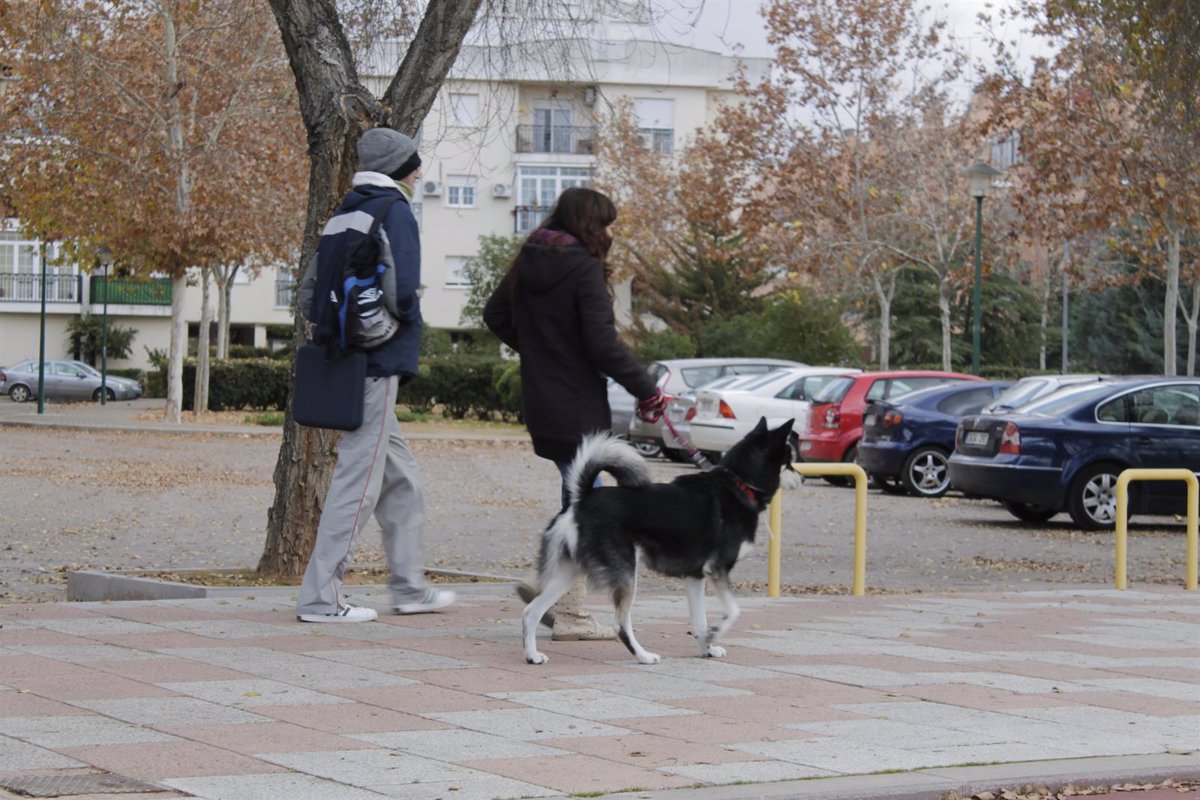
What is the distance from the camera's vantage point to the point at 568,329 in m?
7.79

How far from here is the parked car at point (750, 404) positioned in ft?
83.4

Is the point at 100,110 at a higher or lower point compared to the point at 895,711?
higher

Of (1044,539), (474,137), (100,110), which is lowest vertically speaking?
(1044,539)

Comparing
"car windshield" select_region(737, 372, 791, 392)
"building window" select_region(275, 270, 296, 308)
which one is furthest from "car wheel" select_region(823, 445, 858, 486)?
"building window" select_region(275, 270, 296, 308)

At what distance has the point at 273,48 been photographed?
36188 mm

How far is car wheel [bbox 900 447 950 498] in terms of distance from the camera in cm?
2219

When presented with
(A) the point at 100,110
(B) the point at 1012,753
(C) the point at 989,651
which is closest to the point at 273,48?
(A) the point at 100,110

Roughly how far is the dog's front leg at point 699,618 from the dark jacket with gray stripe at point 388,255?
1.73 m

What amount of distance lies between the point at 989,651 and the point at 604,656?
2.04 metres

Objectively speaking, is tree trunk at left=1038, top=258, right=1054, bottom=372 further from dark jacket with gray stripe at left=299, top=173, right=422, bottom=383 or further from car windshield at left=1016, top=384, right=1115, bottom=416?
dark jacket with gray stripe at left=299, top=173, right=422, bottom=383

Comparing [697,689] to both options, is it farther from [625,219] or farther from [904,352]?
[904,352]

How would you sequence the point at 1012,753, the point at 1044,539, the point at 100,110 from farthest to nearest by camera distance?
the point at 100,110 < the point at 1044,539 < the point at 1012,753

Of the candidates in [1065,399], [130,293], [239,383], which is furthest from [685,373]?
[130,293]

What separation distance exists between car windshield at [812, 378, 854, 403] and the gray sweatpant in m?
16.2
